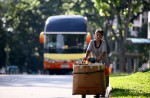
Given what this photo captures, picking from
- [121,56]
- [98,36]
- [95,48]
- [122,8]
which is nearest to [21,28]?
[121,56]

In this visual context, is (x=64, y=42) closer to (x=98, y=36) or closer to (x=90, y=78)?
(x=98, y=36)

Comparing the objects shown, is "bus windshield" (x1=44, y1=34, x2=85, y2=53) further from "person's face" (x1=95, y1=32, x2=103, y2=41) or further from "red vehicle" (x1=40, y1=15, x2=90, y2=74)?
"person's face" (x1=95, y1=32, x2=103, y2=41)

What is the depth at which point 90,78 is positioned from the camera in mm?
12703

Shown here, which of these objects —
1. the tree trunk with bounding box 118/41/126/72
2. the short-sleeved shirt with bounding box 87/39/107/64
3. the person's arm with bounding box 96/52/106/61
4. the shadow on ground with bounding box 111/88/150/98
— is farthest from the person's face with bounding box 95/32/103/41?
the tree trunk with bounding box 118/41/126/72

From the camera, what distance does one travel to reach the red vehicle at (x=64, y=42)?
36250 millimetres

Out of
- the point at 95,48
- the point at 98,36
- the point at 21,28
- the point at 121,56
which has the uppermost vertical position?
the point at 98,36

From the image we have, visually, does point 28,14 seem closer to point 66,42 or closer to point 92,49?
point 66,42

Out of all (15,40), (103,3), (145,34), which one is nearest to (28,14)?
(15,40)

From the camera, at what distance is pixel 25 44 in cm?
8269

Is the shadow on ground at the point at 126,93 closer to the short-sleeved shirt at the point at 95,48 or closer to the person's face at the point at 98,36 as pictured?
the short-sleeved shirt at the point at 95,48

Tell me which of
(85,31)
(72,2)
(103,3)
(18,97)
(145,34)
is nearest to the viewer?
(18,97)

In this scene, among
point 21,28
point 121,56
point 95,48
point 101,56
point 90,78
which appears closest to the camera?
point 90,78

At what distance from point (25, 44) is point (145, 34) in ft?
66.3

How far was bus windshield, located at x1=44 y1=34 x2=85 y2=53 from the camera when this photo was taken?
36.6 m
